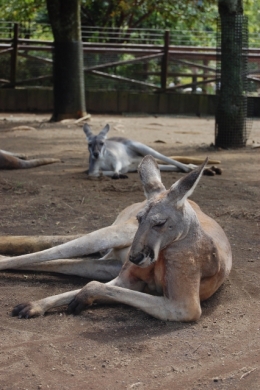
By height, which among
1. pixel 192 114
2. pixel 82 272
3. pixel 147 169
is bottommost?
pixel 192 114

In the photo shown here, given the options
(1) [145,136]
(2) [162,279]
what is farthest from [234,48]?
(2) [162,279]

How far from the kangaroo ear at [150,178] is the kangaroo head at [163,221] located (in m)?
0.08

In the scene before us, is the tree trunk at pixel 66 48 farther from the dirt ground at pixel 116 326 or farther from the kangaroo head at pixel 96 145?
the dirt ground at pixel 116 326

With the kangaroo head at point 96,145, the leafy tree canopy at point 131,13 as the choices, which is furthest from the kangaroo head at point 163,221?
the leafy tree canopy at point 131,13

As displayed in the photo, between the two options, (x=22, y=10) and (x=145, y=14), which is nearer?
(x=145, y=14)

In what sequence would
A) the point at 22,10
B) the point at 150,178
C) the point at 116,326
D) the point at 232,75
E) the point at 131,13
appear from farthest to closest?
the point at 22,10
the point at 131,13
the point at 232,75
the point at 150,178
the point at 116,326

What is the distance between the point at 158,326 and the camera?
12.6 ft

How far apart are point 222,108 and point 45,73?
8.64 meters

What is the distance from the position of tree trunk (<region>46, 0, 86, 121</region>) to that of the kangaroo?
4.36m

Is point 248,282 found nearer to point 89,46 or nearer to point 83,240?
point 83,240

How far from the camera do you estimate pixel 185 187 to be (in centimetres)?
374

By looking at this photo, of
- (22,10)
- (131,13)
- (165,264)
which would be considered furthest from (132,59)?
(165,264)

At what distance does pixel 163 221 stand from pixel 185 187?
21 cm

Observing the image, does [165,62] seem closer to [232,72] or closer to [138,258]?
[232,72]
